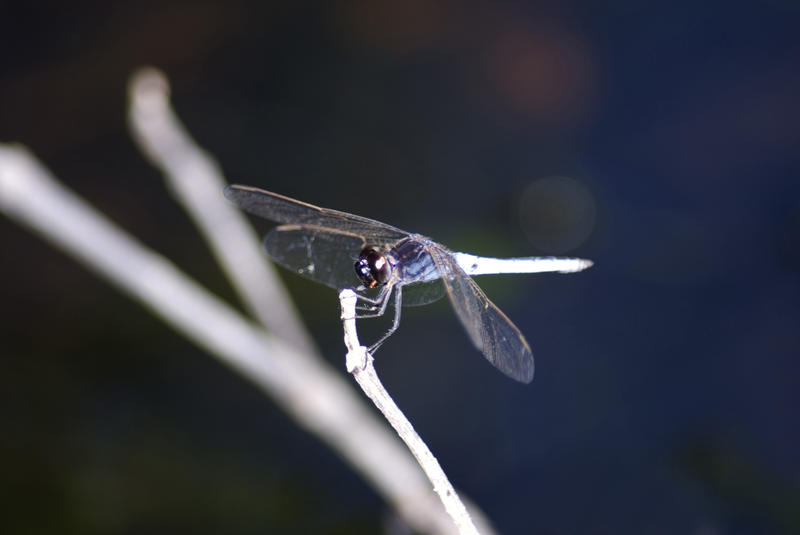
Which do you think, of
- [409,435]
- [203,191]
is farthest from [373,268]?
[409,435]

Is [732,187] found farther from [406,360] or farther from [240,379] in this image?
[240,379]

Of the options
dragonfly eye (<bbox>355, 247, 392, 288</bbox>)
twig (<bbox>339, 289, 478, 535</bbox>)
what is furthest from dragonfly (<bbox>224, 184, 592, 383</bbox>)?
twig (<bbox>339, 289, 478, 535</bbox>)

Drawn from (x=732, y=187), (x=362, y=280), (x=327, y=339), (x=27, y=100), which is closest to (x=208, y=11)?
(x=27, y=100)

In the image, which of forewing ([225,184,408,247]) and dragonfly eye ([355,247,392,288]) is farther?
forewing ([225,184,408,247])

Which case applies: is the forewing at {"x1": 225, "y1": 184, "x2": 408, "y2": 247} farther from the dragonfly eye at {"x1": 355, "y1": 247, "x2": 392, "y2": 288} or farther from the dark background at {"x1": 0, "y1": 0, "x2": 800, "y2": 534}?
the dark background at {"x1": 0, "y1": 0, "x2": 800, "y2": 534}

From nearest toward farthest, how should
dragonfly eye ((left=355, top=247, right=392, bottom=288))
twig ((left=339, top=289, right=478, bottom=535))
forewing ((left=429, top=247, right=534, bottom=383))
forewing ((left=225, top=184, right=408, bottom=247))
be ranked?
twig ((left=339, top=289, right=478, bottom=535)) < forewing ((left=429, top=247, right=534, bottom=383)) < dragonfly eye ((left=355, top=247, right=392, bottom=288)) < forewing ((left=225, top=184, right=408, bottom=247))

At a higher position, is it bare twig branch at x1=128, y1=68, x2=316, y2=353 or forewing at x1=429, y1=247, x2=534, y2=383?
bare twig branch at x1=128, y1=68, x2=316, y2=353
